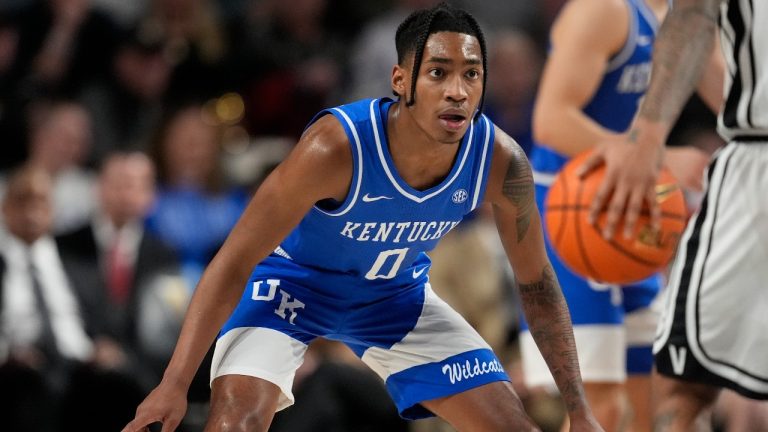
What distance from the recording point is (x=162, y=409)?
3127 mm

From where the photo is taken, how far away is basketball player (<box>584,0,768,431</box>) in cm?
321

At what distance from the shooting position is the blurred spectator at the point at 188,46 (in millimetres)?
8461

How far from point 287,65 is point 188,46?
0.72m

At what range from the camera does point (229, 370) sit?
3580mm

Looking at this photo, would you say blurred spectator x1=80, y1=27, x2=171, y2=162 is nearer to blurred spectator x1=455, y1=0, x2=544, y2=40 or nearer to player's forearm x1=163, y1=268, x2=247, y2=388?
blurred spectator x1=455, y1=0, x2=544, y2=40

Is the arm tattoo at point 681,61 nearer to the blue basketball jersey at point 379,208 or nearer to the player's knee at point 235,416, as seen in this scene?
the blue basketball jersey at point 379,208

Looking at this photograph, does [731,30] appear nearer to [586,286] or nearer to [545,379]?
[586,286]

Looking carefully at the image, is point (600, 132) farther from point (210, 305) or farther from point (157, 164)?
point (157, 164)

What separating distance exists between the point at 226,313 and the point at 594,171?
1.52m

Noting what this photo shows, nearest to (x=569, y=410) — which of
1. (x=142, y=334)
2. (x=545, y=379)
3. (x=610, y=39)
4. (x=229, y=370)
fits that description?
(x=229, y=370)

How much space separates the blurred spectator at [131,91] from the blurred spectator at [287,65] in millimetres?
621

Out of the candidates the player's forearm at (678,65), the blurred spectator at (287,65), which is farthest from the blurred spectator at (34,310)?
the player's forearm at (678,65)

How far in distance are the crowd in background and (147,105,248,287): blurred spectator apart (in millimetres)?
13

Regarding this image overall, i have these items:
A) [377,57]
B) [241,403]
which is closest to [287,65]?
[377,57]
